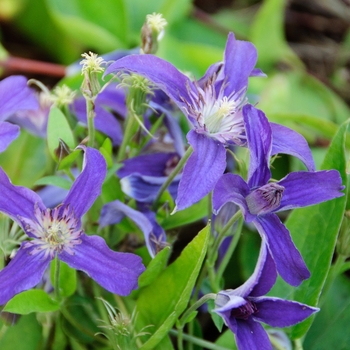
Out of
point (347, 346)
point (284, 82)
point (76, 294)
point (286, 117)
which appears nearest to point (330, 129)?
point (286, 117)

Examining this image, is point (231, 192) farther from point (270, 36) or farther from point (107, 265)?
point (270, 36)

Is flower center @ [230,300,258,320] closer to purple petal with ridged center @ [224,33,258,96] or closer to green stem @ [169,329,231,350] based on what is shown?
green stem @ [169,329,231,350]

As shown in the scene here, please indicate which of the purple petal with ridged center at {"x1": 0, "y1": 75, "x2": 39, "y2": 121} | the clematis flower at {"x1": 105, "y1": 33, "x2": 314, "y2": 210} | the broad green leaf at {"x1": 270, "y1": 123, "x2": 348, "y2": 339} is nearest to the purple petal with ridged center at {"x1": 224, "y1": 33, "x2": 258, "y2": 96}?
the clematis flower at {"x1": 105, "y1": 33, "x2": 314, "y2": 210}

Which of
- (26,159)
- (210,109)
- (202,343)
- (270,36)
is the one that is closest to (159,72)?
(210,109)

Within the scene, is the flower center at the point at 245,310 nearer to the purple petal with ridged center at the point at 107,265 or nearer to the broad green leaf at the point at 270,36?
the purple petal with ridged center at the point at 107,265

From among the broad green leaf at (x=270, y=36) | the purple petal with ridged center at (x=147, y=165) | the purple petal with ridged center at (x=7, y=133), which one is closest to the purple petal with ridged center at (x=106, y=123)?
the purple petal with ridged center at (x=147, y=165)

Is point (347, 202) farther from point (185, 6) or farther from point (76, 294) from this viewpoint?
point (185, 6)
